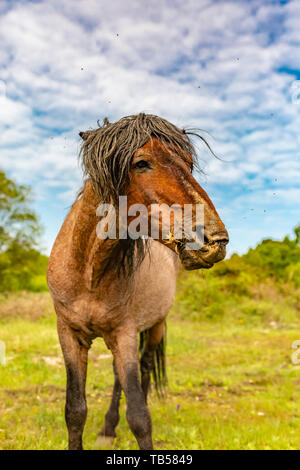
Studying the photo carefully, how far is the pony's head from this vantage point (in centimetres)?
212

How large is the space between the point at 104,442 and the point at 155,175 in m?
3.14

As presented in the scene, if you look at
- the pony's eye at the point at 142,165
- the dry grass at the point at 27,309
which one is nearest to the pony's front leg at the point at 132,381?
the pony's eye at the point at 142,165

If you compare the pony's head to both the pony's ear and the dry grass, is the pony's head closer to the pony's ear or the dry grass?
the pony's ear

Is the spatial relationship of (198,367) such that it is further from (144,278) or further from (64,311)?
(64,311)

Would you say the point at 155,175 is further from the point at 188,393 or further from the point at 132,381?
the point at 188,393

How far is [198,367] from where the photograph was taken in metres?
7.73

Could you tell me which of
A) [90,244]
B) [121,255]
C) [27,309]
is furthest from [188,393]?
[27,309]

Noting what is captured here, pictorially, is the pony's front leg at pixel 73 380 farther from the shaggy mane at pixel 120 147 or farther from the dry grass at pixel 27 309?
the dry grass at pixel 27 309

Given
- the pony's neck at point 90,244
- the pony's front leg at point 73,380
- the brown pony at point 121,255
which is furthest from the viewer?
the pony's front leg at point 73,380

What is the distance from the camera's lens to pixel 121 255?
3.03 metres

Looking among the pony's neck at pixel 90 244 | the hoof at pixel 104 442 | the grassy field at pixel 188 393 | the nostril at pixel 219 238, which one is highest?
the pony's neck at pixel 90 244

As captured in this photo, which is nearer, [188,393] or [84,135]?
[84,135]

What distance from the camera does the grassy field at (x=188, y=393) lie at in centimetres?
419

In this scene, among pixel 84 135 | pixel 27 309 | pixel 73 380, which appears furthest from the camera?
pixel 27 309
